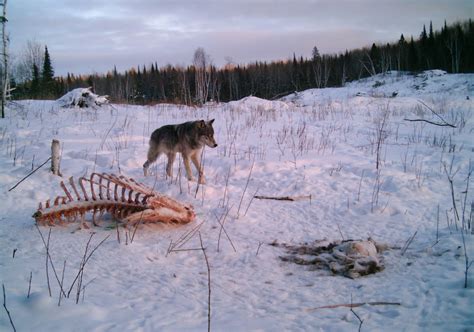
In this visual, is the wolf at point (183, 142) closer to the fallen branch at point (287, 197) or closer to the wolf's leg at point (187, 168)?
the wolf's leg at point (187, 168)

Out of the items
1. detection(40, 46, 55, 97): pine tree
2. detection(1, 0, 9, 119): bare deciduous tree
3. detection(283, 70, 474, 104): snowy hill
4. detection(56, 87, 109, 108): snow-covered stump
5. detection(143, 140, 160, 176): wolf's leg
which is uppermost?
detection(40, 46, 55, 97): pine tree

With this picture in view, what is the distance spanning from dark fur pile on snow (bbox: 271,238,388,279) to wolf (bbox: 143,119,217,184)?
11.2ft

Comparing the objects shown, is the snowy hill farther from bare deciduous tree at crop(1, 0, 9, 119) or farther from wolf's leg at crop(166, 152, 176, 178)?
wolf's leg at crop(166, 152, 176, 178)

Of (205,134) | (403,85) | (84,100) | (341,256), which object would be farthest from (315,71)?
(341,256)

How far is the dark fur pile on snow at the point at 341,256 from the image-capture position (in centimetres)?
247

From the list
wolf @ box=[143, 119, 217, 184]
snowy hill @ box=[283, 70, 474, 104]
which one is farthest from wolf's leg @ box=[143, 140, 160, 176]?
snowy hill @ box=[283, 70, 474, 104]

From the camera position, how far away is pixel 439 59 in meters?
55.7

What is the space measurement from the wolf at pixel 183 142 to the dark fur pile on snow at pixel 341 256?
11.2 ft

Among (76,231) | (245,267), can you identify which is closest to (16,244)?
(76,231)

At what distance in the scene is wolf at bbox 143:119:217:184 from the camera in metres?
6.16

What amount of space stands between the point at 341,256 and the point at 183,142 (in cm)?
420

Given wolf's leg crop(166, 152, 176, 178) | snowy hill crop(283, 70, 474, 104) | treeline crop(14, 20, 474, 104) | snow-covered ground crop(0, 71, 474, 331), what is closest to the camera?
snow-covered ground crop(0, 71, 474, 331)

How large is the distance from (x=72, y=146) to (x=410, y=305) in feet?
25.7

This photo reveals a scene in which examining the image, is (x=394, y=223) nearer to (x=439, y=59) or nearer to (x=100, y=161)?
(x=100, y=161)
